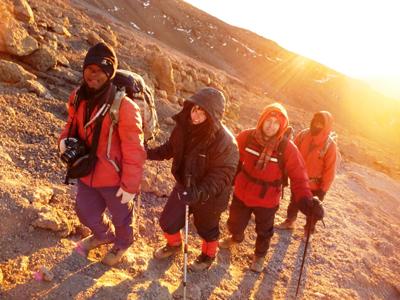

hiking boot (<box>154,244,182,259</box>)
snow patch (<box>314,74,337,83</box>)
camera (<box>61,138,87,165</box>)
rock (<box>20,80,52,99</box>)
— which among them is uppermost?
snow patch (<box>314,74,337,83</box>)

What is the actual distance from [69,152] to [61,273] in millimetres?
1517

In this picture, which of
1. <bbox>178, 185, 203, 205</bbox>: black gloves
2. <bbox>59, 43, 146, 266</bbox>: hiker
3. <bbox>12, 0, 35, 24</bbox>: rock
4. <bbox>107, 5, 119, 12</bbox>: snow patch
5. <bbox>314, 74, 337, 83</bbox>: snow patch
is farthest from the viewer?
<bbox>314, 74, 337, 83</bbox>: snow patch

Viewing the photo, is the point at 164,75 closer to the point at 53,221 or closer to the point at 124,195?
the point at 53,221

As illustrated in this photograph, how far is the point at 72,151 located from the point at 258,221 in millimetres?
3179

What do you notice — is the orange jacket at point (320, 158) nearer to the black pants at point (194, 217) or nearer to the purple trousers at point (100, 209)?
the black pants at point (194, 217)

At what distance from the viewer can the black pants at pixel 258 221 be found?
18.7 ft

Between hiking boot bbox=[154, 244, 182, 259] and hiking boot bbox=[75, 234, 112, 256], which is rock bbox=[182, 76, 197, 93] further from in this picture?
hiking boot bbox=[75, 234, 112, 256]

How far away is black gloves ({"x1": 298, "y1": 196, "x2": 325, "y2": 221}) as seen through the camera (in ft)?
15.8

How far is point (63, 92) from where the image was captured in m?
9.02

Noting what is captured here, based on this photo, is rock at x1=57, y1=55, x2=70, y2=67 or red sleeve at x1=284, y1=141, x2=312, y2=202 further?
rock at x1=57, y1=55, x2=70, y2=67

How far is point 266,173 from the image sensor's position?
545cm

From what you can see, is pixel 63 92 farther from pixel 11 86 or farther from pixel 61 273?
pixel 61 273

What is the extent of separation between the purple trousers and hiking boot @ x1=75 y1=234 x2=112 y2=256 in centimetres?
26

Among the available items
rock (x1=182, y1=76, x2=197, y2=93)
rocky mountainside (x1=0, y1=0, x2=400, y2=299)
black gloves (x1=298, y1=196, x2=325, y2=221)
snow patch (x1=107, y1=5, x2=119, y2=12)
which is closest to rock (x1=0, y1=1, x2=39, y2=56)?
rocky mountainside (x1=0, y1=0, x2=400, y2=299)
